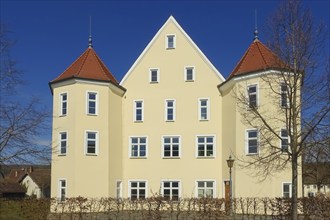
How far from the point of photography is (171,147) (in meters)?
32.8

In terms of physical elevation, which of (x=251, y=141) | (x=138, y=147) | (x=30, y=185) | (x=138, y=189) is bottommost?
(x=30, y=185)

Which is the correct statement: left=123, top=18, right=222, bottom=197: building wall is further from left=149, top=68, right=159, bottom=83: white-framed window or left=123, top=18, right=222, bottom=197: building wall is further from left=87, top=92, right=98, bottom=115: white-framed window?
left=87, top=92, right=98, bottom=115: white-framed window

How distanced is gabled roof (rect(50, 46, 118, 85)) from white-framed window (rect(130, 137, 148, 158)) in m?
4.45

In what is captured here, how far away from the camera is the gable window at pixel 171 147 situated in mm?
32719

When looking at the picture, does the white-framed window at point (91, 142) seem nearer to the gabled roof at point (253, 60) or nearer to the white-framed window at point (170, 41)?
the white-framed window at point (170, 41)

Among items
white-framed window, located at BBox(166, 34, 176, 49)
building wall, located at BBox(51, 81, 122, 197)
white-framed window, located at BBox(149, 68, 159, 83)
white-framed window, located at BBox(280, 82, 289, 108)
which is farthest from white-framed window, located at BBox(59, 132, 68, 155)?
white-framed window, located at BBox(280, 82, 289, 108)

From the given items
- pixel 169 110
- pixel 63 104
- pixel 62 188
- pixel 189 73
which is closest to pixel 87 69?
pixel 63 104

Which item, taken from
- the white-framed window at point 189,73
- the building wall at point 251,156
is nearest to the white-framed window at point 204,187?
the building wall at point 251,156

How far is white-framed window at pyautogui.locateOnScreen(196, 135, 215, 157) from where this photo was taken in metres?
32.2

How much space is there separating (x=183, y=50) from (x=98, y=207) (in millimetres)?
14860

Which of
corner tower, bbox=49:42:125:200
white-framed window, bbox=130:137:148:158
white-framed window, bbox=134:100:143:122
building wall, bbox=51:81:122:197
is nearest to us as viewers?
building wall, bbox=51:81:122:197

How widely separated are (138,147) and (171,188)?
3.83m

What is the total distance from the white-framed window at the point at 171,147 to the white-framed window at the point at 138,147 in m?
1.41

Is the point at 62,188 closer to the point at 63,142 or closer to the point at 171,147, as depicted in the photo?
the point at 63,142
